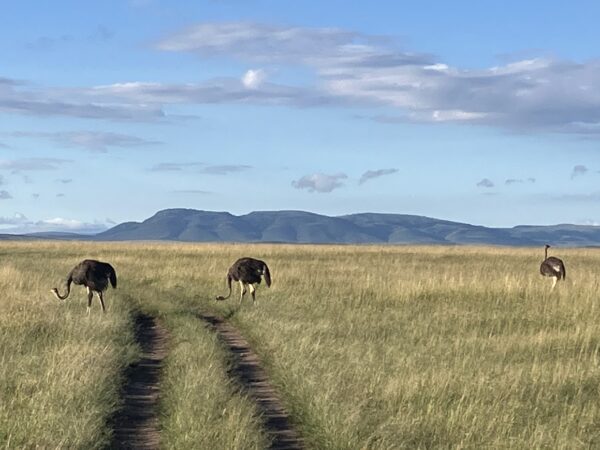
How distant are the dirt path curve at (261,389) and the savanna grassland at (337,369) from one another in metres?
0.16

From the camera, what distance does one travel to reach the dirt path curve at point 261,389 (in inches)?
328

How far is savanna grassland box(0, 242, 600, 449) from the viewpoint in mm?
8180

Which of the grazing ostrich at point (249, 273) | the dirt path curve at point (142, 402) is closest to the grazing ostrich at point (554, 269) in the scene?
the grazing ostrich at point (249, 273)

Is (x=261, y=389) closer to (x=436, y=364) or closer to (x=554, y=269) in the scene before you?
(x=436, y=364)

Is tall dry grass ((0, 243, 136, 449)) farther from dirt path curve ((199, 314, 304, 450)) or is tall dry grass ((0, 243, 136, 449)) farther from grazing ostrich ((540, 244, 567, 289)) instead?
grazing ostrich ((540, 244, 567, 289))

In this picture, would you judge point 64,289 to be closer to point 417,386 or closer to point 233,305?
point 233,305

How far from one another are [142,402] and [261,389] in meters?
1.53

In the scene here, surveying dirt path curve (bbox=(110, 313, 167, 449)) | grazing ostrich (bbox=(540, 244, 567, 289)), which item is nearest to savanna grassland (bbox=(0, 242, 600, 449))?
dirt path curve (bbox=(110, 313, 167, 449))

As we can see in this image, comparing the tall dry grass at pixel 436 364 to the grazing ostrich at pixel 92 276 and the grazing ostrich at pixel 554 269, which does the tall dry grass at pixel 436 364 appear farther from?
the grazing ostrich at pixel 554 269

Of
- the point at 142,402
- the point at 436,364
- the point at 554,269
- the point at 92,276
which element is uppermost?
the point at 554,269

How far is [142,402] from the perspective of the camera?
9836 millimetres

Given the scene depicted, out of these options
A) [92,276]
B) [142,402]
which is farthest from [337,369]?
[92,276]

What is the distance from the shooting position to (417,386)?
10.2m

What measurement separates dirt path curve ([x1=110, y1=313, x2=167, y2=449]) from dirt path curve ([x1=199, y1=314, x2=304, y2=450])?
1079 millimetres
